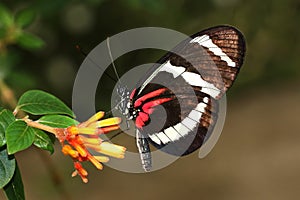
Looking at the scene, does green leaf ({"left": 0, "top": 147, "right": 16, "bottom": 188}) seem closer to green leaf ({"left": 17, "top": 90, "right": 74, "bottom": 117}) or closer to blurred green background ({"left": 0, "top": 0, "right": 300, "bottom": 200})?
green leaf ({"left": 17, "top": 90, "right": 74, "bottom": 117})

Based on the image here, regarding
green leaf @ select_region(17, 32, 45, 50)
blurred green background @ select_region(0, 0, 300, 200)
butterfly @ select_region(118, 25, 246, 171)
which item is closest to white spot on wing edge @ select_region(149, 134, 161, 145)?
butterfly @ select_region(118, 25, 246, 171)

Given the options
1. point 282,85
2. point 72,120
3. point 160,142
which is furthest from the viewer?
point 282,85

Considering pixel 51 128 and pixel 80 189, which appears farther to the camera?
pixel 80 189

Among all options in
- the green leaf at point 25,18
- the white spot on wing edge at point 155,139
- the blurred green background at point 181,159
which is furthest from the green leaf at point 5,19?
the blurred green background at point 181,159

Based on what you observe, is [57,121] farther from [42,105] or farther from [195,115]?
[195,115]

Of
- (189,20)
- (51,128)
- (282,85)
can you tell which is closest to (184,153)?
(51,128)

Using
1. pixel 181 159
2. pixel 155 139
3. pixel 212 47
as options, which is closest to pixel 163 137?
pixel 155 139

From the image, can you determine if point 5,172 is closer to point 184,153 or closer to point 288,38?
point 184,153

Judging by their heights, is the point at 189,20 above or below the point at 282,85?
above
